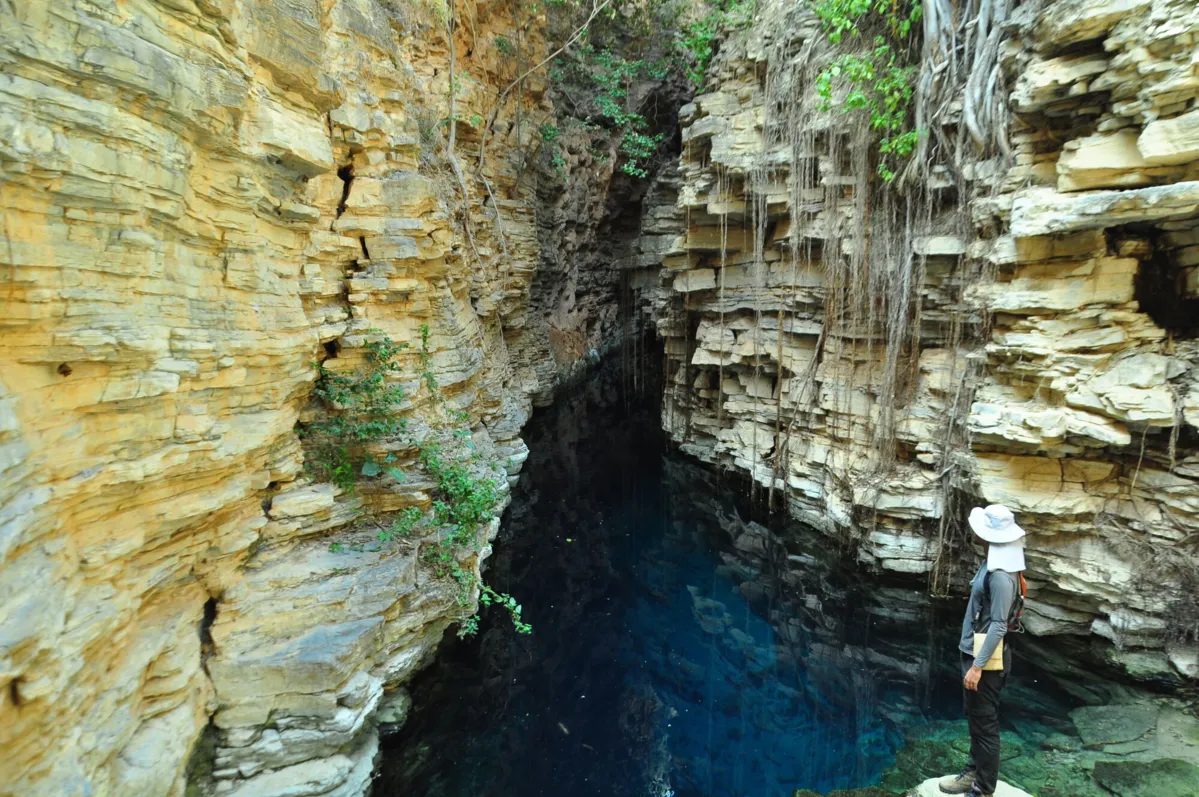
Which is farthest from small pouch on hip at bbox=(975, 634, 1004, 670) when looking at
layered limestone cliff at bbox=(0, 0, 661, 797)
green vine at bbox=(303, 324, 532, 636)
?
layered limestone cliff at bbox=(0, 0, 661, 797)

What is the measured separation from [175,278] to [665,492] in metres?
8.17

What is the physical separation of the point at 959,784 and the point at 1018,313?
3.98 metres

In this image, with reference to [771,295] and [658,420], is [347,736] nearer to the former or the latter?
[771,295]

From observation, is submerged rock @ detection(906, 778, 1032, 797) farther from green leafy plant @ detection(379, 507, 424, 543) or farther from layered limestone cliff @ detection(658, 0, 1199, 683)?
green leafy plant @ detection(379, 507, 424, 543)

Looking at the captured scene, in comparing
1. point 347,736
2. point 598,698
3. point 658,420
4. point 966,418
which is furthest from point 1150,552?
point 658,420

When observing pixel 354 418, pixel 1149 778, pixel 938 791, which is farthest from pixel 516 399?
pixel 1149 778

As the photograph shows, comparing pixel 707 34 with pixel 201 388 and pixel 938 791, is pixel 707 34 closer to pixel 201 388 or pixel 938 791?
pixel 201 388

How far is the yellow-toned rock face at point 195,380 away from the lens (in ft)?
7.82

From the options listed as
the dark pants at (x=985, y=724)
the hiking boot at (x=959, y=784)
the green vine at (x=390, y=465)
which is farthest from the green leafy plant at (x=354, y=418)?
the hiking boot at (x=959, y=784)

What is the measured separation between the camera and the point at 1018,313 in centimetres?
A: 552

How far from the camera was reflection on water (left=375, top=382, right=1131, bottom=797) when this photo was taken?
15.5ft

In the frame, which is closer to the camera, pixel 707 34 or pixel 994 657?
pixel 994 657

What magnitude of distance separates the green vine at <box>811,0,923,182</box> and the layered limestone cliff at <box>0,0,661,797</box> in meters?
4.76

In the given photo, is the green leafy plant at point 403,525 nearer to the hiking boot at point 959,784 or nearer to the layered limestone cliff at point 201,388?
the layered limestone cliff at point 201,388
